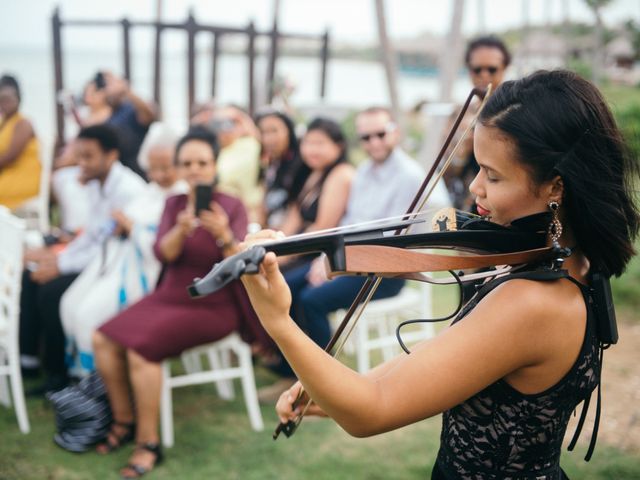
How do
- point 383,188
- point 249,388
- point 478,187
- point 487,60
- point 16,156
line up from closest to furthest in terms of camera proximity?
point 478,187 → point 249,388 → point 487,60 → point 383,188 → point 16,156

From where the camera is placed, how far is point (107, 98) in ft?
22.1

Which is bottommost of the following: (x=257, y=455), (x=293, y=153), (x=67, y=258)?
(x=257, y=455)

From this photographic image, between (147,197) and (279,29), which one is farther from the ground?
(279,29)

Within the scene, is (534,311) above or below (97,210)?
above

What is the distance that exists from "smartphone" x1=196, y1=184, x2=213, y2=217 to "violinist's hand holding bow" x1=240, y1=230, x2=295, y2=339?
2.49 meters

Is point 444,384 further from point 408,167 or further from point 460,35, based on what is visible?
point 460,35

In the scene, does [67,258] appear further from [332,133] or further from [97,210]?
[332,133]

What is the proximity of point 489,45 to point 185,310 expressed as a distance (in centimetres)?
236

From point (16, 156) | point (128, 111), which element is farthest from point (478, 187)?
point (128, 111)

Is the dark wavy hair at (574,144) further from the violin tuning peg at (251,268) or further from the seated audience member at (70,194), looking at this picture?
the seated audience member at (70,194)

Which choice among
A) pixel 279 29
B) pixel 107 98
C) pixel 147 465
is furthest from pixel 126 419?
pixel 279 29

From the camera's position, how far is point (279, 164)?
500cm

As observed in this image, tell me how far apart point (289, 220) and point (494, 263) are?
3626 millimetres

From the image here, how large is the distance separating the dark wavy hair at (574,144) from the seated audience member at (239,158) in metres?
3.86
